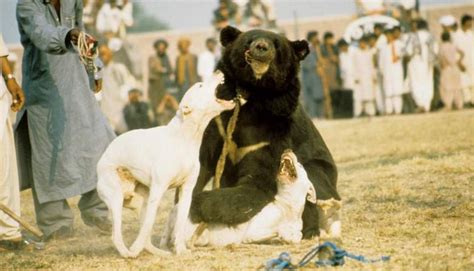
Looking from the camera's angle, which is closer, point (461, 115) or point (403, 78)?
point (461, 115)

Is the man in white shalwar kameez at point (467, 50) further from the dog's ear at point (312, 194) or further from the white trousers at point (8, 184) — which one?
the white trousers at point (8, 184)

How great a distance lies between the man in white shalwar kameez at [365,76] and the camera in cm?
2162

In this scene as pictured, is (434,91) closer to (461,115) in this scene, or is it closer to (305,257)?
(461,115)

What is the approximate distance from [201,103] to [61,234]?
2.36 meters

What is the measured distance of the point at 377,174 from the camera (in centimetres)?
1040

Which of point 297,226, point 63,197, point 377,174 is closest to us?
point 297,226

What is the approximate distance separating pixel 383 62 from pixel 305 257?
53.5 ft

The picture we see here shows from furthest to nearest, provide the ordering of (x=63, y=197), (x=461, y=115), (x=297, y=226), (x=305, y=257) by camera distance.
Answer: (x=461, y=115) → (x=63, y=197) → (x=297, y=226) → (x=305, y=257)

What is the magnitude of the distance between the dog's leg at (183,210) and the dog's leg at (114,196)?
1.05 feet

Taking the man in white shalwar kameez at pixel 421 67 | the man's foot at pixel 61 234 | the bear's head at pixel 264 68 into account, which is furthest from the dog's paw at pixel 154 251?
the man in white shalwar kameez at pixel 421 67

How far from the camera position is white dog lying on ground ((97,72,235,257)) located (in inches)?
231

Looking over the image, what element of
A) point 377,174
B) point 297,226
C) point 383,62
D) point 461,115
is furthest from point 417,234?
point 383,62

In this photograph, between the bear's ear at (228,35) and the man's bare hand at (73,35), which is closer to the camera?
the man's bare hand at (73,35)

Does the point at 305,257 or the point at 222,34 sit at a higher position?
the point at 222,34
